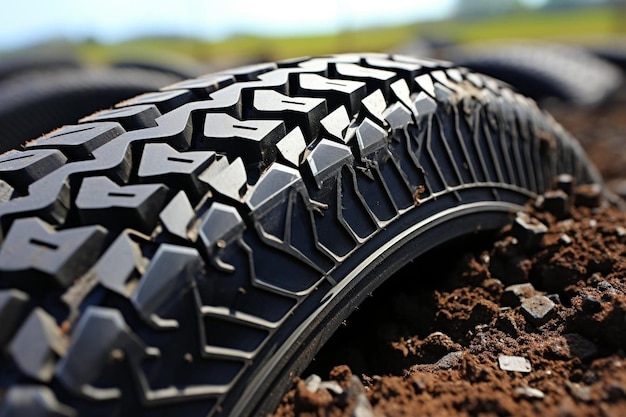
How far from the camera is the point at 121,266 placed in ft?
2.79

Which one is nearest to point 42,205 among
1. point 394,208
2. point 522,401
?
point 394,208

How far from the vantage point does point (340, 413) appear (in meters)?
0.93

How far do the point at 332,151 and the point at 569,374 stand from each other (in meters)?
0.60

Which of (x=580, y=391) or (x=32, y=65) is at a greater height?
(x=32, y=65)

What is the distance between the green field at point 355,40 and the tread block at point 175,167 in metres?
11.8

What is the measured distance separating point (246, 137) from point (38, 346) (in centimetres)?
51

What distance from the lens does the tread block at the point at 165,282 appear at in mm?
832

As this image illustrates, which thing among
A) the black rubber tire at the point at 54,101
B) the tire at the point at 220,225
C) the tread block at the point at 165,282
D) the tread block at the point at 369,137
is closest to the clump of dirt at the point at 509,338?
the tire at the point at 220,225

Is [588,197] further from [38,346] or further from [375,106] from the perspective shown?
[38,346]

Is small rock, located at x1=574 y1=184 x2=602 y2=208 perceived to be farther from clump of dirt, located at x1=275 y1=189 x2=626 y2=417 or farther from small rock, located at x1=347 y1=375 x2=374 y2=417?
small rock, located at x1=347 y1=375 x2=374 y2=417

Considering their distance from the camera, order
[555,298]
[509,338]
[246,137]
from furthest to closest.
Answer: [555,298] → [509,338] → [246,137]

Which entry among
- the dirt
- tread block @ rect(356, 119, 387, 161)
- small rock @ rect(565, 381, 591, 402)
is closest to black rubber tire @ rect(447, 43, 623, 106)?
the dirt

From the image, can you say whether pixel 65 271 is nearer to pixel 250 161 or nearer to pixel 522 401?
pixel 250 161

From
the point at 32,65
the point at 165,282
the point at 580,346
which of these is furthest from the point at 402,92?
the point at 32,65
